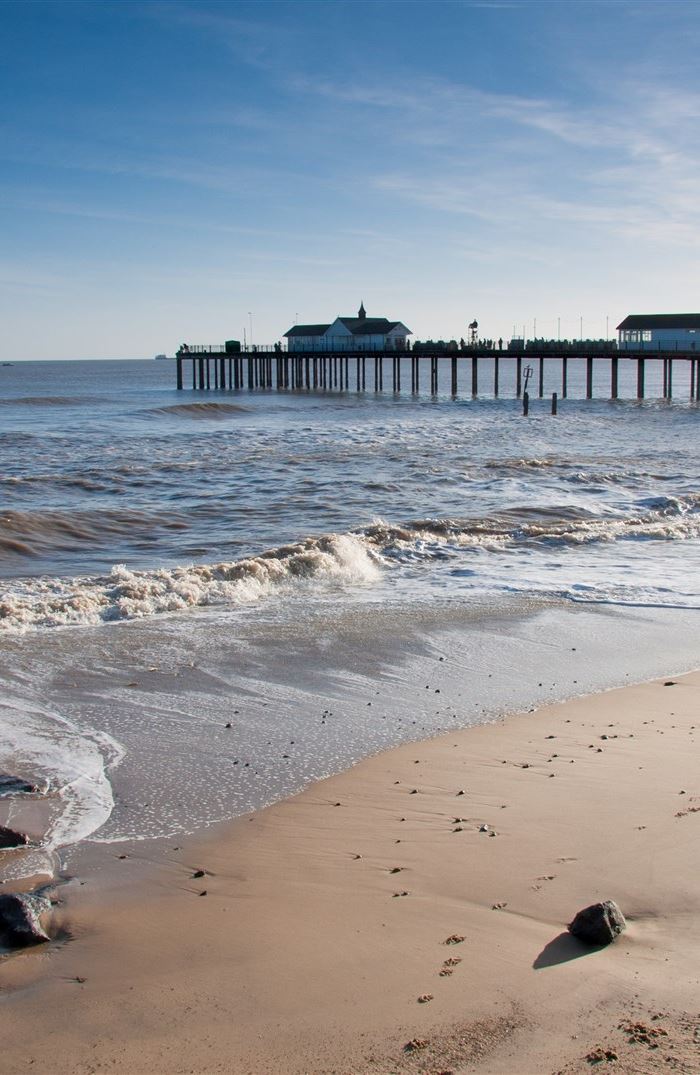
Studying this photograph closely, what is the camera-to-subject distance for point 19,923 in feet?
14.6

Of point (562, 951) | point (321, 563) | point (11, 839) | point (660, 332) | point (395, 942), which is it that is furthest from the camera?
point (660, 332)

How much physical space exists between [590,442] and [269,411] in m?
24.7

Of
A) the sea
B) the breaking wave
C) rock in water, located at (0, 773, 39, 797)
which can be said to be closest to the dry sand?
the sea

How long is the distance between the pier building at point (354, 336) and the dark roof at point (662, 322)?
19.0 m

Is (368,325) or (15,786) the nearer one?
(15,786)

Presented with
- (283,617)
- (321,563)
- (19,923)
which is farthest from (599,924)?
(321,563)

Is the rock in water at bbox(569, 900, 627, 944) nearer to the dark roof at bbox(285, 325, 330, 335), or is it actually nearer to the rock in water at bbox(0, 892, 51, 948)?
the rock in water at bbox(0, 892, 51, 948)

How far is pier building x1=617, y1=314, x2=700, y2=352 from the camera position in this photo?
231 feet

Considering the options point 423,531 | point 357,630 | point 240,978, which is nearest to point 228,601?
point 357,630

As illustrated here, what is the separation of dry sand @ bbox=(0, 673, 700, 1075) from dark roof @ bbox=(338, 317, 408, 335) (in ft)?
270

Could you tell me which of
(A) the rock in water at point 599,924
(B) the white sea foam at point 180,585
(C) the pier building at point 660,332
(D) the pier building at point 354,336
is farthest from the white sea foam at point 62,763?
(D) the pier building at point 354,336

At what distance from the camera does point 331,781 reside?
255 inches

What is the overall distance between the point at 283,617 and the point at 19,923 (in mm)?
7115

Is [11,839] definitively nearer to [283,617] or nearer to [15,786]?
[15,786]
